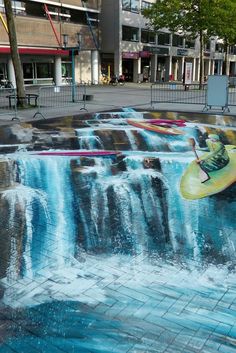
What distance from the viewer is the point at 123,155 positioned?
9805mm

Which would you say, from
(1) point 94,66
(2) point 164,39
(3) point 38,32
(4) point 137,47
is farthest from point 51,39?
(2) point 164,39

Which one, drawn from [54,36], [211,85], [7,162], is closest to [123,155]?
[7,162]

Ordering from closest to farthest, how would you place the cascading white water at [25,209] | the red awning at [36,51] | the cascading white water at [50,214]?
the cascading white water at [25,209] < the cascading white water at [50,214] < the red awning at [36,51]

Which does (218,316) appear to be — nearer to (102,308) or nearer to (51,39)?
(102,308)

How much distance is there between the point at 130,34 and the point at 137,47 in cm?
198

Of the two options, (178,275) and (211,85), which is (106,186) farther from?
(211,85)

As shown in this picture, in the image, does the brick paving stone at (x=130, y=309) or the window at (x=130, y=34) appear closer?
the brick paving stone at (x=130, y=309)

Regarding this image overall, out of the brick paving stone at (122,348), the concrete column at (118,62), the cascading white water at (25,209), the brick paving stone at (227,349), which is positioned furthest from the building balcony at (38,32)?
the brick paving stone at (227,349)

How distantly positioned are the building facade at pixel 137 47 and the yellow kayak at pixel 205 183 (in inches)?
1257

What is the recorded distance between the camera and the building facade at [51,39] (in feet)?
114

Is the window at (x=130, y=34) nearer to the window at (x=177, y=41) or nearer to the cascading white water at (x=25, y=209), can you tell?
the window at (x=177, y=41)

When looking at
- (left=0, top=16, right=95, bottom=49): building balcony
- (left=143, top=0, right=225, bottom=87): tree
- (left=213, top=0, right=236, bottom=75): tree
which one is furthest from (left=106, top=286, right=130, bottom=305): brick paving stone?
(left=0, top=16, right=95, bottom=49): building balcony

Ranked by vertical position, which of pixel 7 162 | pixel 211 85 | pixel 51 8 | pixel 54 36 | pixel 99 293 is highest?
pixel 51 8

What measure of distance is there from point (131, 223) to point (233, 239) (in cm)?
153
